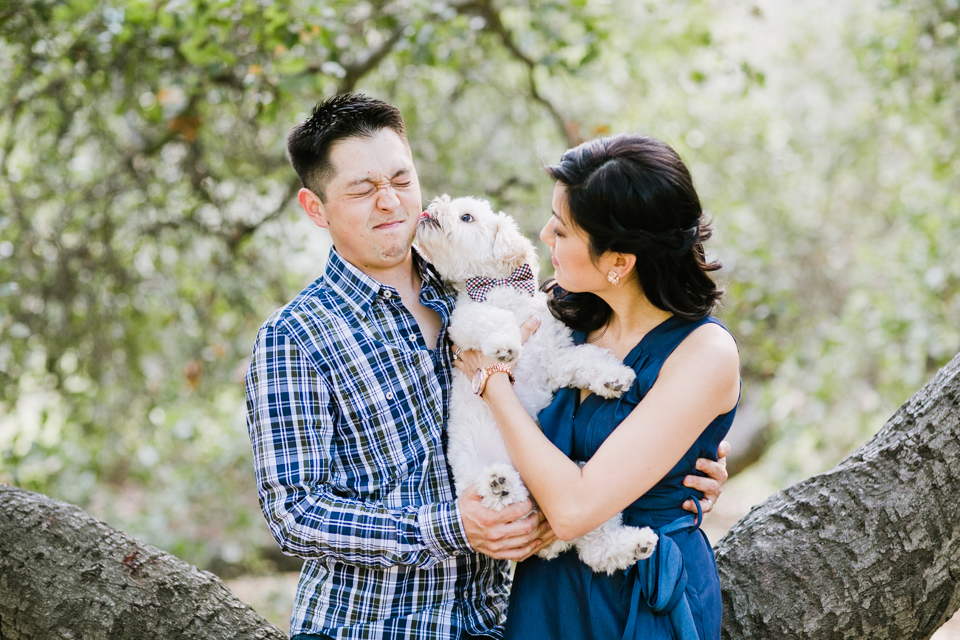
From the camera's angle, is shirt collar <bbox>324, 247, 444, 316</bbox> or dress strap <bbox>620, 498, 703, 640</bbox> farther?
shirt collar <bbox>324, 247, 444, 316</bbox>

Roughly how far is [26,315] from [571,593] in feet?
13.9

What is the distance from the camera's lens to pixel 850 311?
7.20 metres

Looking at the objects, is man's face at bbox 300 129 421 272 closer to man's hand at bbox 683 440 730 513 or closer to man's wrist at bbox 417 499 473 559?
man's wrist at bbox 417 499 473 559

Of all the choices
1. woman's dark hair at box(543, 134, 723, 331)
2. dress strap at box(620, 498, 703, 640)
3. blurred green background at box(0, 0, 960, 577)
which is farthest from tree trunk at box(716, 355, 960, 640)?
blurred green background at box(0, 0, 960, 577)

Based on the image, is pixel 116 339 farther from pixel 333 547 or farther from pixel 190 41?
pixel 333 547

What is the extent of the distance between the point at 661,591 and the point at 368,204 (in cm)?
142

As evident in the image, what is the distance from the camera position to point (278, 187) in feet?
19.3

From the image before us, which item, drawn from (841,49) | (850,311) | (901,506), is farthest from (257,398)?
(841,49)

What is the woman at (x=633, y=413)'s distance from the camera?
2096mm

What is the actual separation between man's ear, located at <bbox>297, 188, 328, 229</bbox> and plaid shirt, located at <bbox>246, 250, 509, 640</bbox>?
25cm

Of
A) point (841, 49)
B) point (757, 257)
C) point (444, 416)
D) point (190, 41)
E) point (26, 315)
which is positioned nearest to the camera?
point (444, 416)

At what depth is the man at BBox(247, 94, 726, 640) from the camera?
2.21m

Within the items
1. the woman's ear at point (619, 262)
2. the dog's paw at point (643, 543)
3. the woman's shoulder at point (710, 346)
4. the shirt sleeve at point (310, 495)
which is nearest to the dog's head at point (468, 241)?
the woman's ear at point (619, 262)

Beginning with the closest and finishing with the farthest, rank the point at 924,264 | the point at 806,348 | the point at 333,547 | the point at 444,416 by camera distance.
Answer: the point at 333,547
the point at 444,416
the point at 924,264
the point at 806,348
